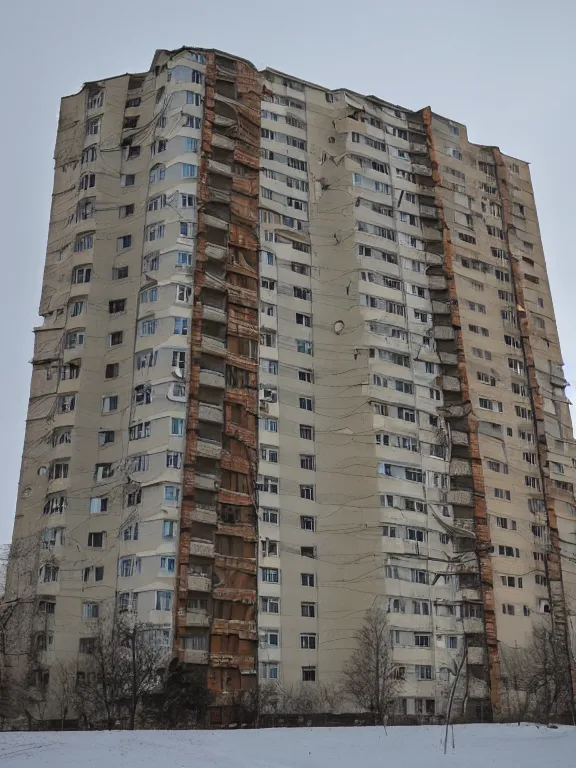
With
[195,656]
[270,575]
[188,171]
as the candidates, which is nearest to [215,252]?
[188,171]

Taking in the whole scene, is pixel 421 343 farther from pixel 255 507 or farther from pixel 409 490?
pixel 255 507

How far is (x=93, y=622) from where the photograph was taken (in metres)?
85.6

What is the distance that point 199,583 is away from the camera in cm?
8612

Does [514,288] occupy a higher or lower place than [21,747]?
higher

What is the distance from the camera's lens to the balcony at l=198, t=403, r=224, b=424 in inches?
3637

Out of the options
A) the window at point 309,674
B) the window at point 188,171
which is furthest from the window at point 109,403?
the window at point 309,674

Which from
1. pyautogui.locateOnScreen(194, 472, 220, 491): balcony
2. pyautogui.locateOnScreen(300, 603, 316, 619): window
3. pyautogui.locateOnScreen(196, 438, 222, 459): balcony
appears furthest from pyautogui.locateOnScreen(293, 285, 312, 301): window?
pyautogui.locateOnScreen(300, 603, 316, 619): window

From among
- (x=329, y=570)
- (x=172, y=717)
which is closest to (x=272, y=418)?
(x=329, y=570)

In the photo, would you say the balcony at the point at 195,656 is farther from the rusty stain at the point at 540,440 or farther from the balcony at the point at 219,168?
the balcony at the point at 219,168

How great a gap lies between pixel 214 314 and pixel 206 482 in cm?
1644

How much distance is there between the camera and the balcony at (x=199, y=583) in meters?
85.6

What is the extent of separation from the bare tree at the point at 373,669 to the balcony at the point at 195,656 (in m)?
13.3

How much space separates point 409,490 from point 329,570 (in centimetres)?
1103

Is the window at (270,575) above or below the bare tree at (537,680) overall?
above
